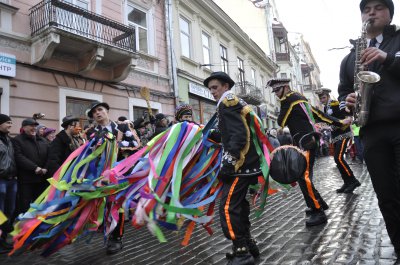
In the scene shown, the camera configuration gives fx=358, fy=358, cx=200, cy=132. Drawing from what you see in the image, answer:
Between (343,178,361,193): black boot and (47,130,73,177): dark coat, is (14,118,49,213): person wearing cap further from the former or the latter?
(343,178,361,193): black boot

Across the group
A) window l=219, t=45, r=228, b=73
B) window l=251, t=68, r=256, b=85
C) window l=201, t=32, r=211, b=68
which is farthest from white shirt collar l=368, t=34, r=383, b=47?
window l=251, t=68, r=256, b=85

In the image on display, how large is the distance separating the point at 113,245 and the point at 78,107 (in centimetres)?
672

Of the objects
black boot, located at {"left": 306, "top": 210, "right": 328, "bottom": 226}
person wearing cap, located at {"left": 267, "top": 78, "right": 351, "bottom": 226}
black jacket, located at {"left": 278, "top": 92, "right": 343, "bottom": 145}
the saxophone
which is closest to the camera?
the saxophone

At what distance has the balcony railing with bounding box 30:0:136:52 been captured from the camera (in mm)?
8820

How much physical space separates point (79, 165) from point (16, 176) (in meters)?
2.06

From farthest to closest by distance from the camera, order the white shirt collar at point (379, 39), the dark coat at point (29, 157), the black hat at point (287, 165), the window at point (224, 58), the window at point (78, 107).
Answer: the window at point (224, 58)
the window at point (78, 107)
the dark coat at point (29, 157)
the black hat at point (287, 165)
the white shirt collar at point (379, 39)

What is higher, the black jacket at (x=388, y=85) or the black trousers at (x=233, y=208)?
the black jacket at (x=388, y=85)

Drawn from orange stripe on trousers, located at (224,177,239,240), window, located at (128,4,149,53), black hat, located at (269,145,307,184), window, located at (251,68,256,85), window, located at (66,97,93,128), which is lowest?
orange stripe on trousers, located at (224,177,239,240)

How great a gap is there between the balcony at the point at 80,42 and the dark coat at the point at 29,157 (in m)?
3.65

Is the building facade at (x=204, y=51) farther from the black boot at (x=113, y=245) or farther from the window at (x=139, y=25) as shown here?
the black boot at (x=113, y=245)

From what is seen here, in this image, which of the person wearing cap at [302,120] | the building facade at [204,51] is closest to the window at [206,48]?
the building facade at [204,51]

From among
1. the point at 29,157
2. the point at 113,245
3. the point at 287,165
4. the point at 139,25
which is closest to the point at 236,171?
the point at 287,165

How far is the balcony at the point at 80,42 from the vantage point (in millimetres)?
8727

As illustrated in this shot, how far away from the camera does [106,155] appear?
13.8 ft
